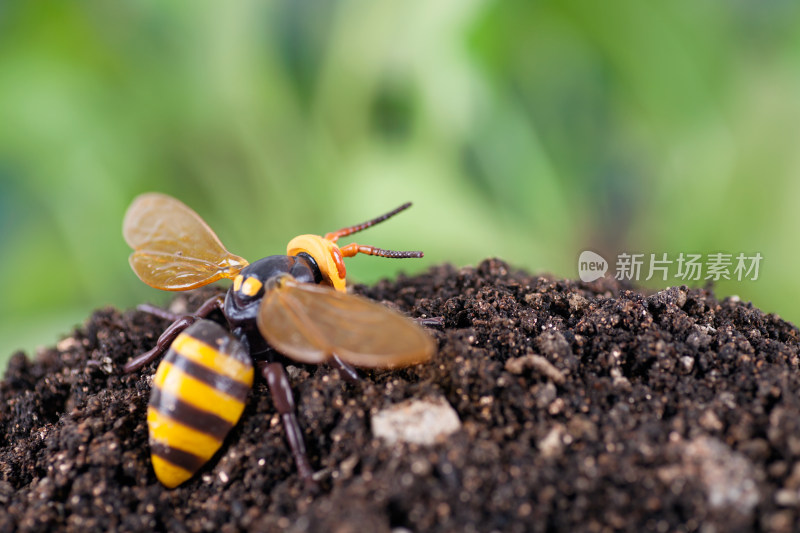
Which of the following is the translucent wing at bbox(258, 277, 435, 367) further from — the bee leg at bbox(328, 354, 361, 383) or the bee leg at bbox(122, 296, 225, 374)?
the bee leg at bbox(122, 296, 225, 374)

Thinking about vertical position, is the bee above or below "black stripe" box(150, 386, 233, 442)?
above

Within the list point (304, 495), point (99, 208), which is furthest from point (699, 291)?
point (99, 208)

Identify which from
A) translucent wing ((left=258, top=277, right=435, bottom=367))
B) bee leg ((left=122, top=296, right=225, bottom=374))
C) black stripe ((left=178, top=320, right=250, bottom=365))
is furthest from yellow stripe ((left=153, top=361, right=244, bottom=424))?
bee leg ((left=122, top=296, right=225, bottom=374))

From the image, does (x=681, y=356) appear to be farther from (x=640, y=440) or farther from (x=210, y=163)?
(x=210, y=163)

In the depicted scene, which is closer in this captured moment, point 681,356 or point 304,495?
point 304,495

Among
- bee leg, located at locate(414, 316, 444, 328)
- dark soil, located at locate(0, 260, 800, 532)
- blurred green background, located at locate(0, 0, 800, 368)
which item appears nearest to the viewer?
dark soil, located at locate(0, 260, 800, 532)

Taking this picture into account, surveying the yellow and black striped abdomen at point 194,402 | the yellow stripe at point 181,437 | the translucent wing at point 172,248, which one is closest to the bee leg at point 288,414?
the yellow and black striped abdomen at point 194,402
